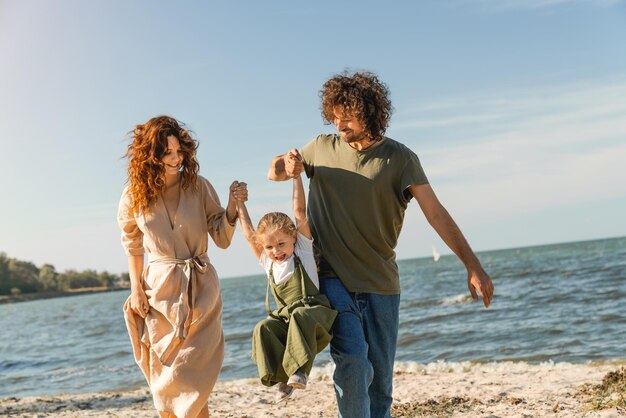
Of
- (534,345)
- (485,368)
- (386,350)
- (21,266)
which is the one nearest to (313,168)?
(386,350)

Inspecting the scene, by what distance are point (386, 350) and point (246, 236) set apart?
3.27 ft

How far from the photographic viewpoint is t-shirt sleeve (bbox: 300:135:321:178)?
395 centimetres

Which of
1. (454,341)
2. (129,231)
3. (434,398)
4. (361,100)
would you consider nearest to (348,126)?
(361,100)

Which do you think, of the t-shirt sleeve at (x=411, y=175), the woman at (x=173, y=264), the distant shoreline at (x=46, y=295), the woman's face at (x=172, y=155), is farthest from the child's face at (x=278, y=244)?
the distant shoreline at (x=46, y=295)

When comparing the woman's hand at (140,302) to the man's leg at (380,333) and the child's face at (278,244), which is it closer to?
the child's face at (278,244)

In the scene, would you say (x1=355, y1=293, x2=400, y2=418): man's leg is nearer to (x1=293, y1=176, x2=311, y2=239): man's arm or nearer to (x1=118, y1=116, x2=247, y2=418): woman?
(x1=293, y1=176, x2=311, y2=239): man's arm

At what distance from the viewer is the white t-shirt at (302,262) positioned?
3651 mm

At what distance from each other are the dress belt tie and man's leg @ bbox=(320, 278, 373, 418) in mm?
954

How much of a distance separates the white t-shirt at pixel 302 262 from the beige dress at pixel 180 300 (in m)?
0.66

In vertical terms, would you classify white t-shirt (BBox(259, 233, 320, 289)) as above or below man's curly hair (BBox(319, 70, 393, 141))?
below

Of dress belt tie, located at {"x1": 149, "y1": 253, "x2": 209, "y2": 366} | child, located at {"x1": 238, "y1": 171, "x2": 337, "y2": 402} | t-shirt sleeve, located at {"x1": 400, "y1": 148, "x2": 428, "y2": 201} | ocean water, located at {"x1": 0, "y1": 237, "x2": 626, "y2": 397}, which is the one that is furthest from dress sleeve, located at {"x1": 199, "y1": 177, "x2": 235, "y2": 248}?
ocean water, located at {"x1": 0, "y1": 237, "x2": 626, "y2": 397}

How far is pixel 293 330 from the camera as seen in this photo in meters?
3.45

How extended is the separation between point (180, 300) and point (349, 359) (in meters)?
1.15

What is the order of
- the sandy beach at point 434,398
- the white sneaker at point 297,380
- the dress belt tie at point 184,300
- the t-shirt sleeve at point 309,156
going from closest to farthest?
the white sneaker at point 297,380 < the t-shirt sleeve at point 309,156 < the dress belt tie at point 184,300 < the sandy beach at point 434,398
